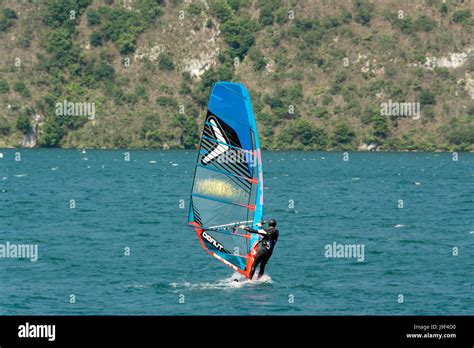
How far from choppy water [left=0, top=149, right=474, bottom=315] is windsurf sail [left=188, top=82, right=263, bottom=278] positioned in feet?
5.54

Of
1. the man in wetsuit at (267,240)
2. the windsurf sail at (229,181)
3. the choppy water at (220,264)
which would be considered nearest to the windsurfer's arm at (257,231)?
the man in wetsuit at (267,240)

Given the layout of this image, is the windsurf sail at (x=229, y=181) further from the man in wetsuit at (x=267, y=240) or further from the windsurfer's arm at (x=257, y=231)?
the windsurfer's arm at (x=257, y=231)

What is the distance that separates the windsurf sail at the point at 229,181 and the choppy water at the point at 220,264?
169 centimetres

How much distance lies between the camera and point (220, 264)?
43812 mm

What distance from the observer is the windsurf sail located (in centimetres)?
3503

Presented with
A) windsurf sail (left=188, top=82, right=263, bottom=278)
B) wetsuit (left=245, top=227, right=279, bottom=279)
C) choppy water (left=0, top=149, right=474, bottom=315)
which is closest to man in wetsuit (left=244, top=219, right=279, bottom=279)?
wetsuit (left=245, top=227, right=279, bottom=279)

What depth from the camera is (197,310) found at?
109ft

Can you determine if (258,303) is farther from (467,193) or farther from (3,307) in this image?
(467,193)

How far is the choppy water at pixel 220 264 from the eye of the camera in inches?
1384

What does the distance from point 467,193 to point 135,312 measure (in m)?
68.9

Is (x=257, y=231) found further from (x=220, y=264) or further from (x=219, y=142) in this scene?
(x=220, y=264)

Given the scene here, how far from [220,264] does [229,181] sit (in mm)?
8746

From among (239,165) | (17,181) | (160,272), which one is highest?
(239,165)

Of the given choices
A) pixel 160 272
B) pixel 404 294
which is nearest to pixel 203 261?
pixel 160 272
